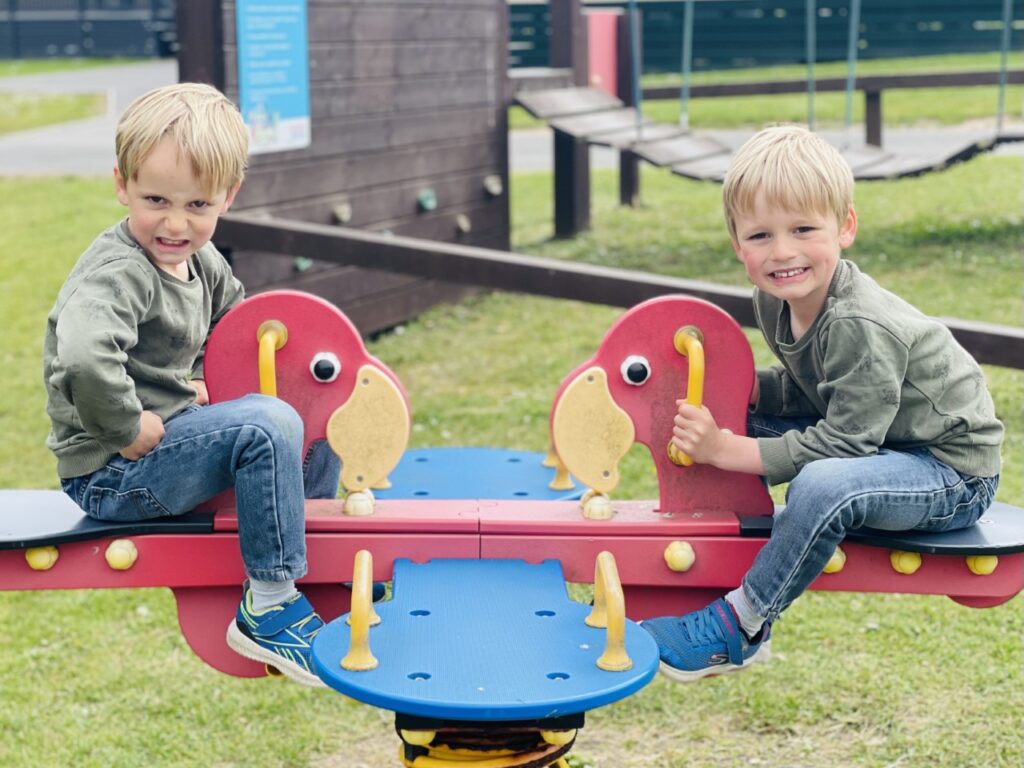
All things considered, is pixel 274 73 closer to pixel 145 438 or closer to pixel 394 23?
pixel 394 23

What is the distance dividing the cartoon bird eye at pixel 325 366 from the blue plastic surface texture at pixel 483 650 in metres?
0.40

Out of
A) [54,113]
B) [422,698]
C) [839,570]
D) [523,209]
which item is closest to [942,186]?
[523,209]

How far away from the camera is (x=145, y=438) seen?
8.00ft

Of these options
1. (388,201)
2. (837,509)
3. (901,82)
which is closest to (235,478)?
(837,509)

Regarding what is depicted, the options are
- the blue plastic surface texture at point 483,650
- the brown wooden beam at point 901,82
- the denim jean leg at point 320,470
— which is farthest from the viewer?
the brown wooden beam at point 901,82

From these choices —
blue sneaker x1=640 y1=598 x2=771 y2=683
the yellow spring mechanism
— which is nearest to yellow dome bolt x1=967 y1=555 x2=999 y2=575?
blue sneaker x1=640 y1=598 x2=771 y2=683

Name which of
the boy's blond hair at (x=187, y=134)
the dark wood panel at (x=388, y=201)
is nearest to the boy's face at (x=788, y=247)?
the boy's blond hair at (x=187, y=134)

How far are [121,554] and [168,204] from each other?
0.65 metres

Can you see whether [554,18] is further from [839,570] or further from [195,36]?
[839,570]

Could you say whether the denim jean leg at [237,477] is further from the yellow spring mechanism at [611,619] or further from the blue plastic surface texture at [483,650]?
the yellow spring mechanism at [611,619]

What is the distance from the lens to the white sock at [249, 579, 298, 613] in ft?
7.95

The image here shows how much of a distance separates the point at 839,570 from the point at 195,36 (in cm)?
422

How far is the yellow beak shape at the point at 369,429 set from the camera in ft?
8.51

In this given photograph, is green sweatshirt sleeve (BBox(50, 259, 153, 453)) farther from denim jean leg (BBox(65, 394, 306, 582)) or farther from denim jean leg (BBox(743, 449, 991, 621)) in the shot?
denim jean leg (BBox(743, 449, 991, 621))
